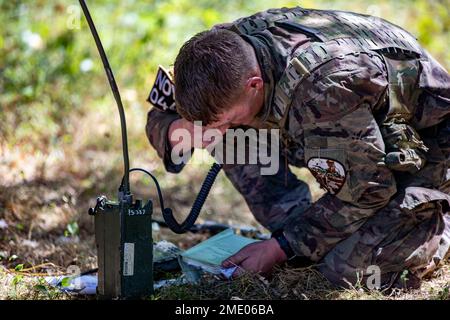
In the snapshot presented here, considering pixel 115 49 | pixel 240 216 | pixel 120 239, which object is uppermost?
pixel 115 49

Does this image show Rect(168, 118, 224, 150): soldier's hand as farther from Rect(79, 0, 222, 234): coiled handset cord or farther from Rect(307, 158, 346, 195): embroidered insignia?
Rect(307, 158, 346, 195): embroidered insignia

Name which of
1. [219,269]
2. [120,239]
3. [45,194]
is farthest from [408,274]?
[45,194]

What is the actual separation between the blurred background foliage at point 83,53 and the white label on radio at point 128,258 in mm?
2048

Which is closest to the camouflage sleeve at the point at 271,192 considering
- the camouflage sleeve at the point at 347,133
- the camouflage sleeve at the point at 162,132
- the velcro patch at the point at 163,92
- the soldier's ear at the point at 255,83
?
the camouflage sleeve at the point at 162,132

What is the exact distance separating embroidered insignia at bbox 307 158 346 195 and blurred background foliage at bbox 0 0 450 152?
2.19 metres

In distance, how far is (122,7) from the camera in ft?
18.9

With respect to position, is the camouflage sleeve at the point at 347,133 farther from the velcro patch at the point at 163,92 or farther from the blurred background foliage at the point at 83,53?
the blurred background foliage at the point at 83,53

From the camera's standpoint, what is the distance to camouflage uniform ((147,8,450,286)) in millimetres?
2543

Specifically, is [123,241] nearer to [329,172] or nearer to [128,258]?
[128,258]

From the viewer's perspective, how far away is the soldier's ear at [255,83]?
2590 mm

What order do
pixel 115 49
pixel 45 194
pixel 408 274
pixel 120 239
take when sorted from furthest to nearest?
pixel 115 49 < pixel 45 194 < pixel 408 274 < pixel 120 239
